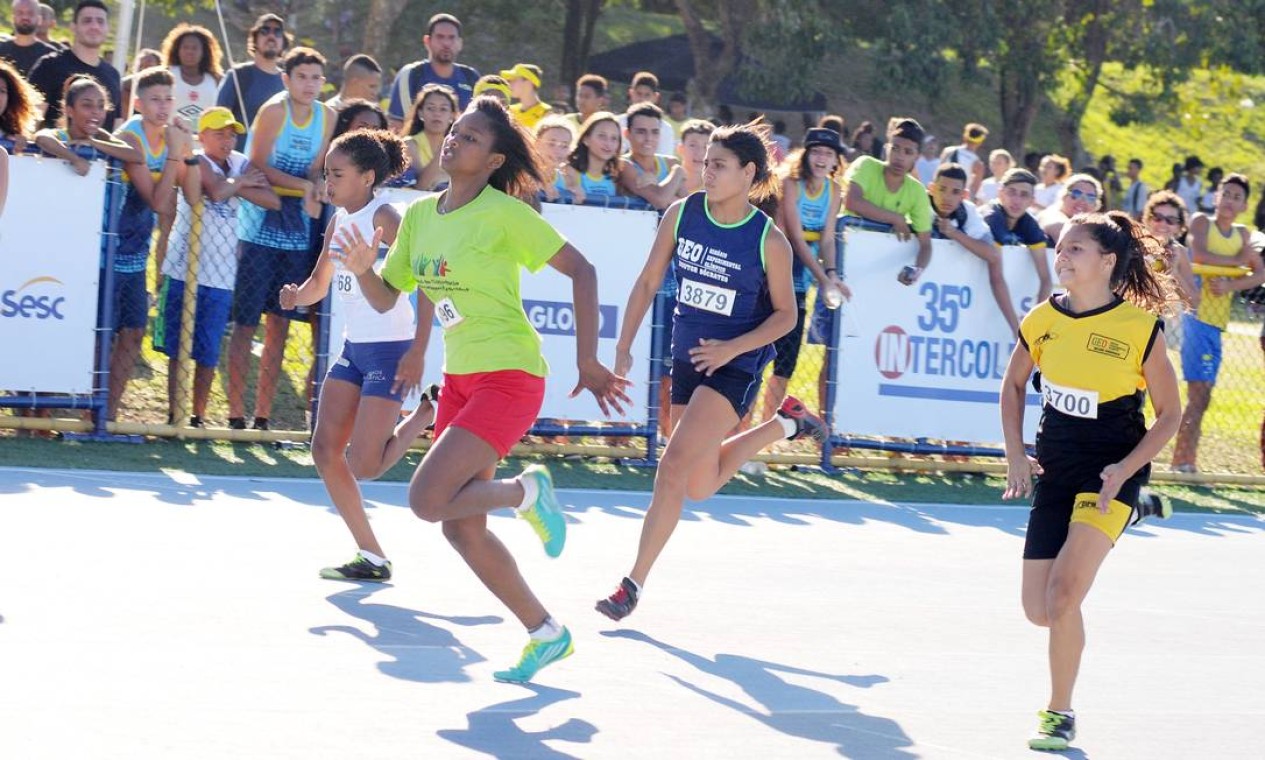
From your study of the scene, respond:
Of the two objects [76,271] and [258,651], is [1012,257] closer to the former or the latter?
[76,271]

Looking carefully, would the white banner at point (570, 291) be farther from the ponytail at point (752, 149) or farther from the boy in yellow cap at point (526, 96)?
the ponytail at point (752, 149)

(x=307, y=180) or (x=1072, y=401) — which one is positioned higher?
(x=307, y=180)

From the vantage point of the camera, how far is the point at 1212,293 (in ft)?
42.8

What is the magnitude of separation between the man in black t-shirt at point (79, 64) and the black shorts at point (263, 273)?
5.14ft

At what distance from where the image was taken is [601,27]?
41.7m

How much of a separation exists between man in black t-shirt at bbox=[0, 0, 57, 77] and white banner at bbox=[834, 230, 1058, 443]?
18.2 ft

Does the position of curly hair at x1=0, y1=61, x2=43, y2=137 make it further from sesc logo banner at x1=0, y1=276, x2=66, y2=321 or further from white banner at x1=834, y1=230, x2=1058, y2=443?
white banner at x1=834, y1=230, x2=1058, y2=443

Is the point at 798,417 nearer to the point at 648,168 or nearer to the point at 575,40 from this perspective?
the point at 648,168

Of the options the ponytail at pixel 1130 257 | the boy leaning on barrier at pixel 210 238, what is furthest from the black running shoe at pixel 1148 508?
the boy leaning on barrier at pixel 210 238

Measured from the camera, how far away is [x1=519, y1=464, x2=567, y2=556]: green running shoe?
20.7ft

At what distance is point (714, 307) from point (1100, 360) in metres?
1.89

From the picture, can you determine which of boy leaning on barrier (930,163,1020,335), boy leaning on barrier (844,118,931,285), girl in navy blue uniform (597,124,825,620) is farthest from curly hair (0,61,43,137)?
boy leaning on barrier (930,163,1020,335)

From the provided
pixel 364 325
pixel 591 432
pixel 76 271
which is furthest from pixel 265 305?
pixel 364 325

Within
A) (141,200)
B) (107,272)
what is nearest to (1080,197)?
(141,200)
